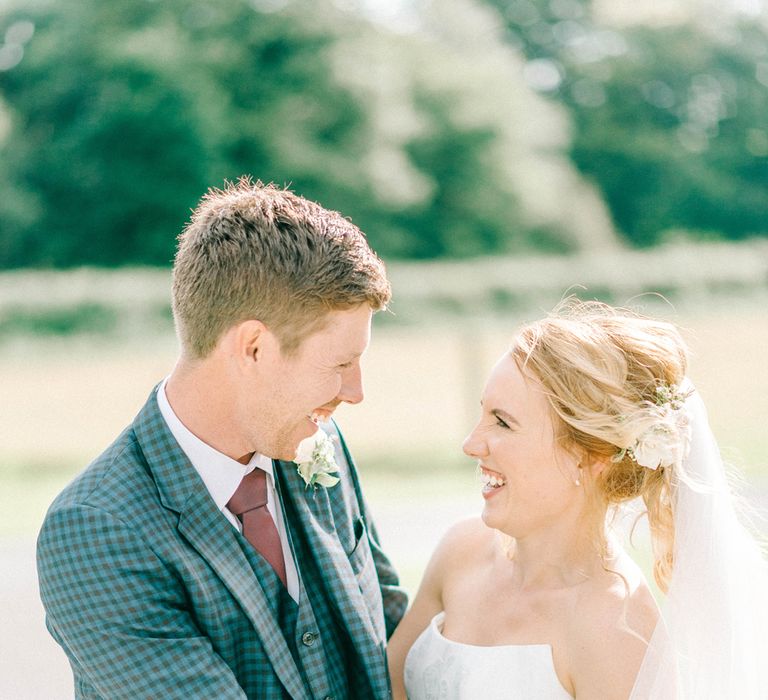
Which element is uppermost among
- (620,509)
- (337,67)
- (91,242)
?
(337,67)

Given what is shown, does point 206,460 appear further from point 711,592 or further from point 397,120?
point 397,120

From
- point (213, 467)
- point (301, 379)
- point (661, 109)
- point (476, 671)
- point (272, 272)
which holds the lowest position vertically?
point (476, 671)

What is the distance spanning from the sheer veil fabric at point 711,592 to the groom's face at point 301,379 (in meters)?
1.01

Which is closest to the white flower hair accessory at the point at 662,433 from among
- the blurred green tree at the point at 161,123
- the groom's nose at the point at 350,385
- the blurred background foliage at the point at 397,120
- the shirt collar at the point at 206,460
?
the groom's nose at the point at 350,385

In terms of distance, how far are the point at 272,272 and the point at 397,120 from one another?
31.1m

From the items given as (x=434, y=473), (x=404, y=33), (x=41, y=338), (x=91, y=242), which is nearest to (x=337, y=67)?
(x=404, y=33)

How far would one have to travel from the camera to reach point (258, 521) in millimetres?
2865

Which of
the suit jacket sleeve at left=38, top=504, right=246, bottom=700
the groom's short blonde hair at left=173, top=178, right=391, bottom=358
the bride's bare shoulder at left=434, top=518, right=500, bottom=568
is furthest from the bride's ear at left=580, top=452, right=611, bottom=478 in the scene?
the suit jacket sleeve at left=38, top=504, right=246, bottom=700

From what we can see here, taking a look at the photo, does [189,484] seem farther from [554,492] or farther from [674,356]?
[674,356]

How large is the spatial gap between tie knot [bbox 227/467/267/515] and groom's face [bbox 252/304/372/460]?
114 millimetres

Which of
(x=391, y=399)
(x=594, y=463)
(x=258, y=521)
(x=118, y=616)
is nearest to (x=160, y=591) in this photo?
(x=118, y=616)

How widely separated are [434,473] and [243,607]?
1116 centimetres

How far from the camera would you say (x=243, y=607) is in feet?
8.63

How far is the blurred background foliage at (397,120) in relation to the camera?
2908 centimetres
